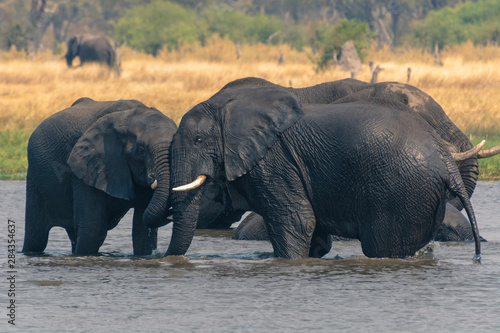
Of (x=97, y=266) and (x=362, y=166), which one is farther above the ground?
(x=362, y=166)

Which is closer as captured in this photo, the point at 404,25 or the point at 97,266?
the point at 97,266

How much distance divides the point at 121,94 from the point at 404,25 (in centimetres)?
3713

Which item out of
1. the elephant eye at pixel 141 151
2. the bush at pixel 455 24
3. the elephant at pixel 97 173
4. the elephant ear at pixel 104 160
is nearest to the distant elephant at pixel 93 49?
the bush at pixel 455 24

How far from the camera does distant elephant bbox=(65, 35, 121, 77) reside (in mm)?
34219

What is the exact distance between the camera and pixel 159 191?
791 cm

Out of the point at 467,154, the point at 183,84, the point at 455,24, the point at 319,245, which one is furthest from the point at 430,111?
the point at 455,24

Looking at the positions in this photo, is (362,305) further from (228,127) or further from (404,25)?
(404,25)

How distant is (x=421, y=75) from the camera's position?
23.5 m

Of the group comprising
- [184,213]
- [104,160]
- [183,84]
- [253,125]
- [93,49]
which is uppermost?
[253,125]

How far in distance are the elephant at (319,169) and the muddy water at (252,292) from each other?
0.27 m

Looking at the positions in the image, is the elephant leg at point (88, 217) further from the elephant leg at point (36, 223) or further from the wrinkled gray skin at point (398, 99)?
the wrinkled gray skin at point (398, 99)

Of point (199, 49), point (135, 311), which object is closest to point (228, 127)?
point (135, 311)

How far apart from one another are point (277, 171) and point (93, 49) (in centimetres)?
2821

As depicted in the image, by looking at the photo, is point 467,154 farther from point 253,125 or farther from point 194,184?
point 194,184
